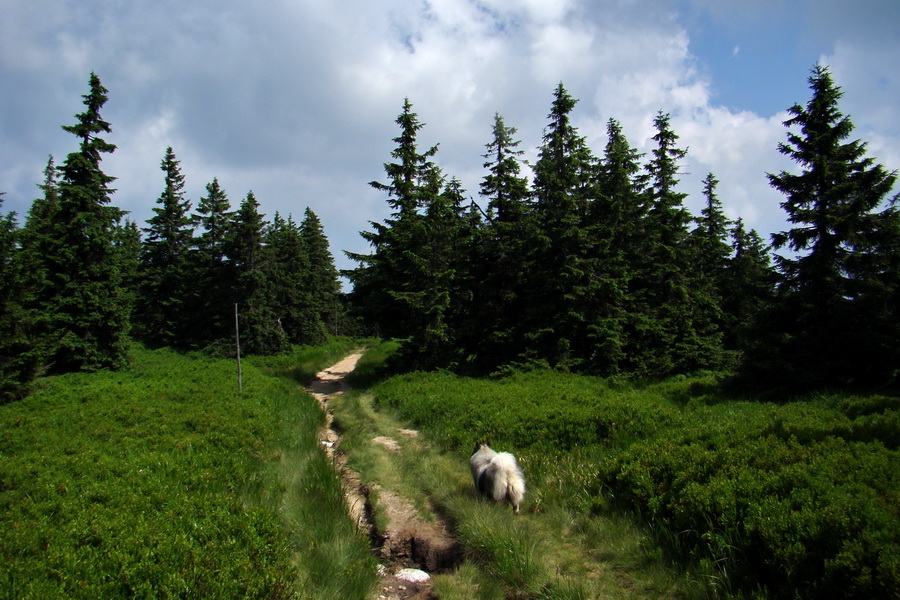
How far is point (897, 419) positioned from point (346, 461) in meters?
10.7

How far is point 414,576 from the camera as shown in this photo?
586 cm

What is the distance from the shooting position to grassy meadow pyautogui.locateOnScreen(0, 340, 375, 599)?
4.41 metres

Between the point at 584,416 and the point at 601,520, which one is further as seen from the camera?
the point at 584,416

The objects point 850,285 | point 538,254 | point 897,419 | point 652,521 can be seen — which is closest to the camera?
point 652,521

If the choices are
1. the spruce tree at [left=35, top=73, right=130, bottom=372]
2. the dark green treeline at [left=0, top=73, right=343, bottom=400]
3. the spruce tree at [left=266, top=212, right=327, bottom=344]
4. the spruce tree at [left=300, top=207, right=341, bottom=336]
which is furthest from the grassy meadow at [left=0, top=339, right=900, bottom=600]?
the spruce tree at [left=300, top=207, right=341, bottom=336]

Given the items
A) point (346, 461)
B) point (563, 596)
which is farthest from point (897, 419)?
point (346, 461)

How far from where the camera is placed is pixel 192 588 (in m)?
4.32

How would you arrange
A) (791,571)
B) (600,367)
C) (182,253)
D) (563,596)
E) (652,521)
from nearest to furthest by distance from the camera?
1. (791,571)
2. (563,596)
3. (652,521)
4. (600,367)
5. (182,253)

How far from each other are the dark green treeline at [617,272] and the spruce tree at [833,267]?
0.14 feet

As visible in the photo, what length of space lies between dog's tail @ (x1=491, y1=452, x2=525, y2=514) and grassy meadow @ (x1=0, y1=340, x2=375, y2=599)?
2168mm

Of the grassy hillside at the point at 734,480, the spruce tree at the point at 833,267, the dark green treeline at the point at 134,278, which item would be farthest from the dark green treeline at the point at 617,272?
the dark green treeline at the point at 134,278

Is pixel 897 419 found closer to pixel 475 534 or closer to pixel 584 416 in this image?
pixel 584 416

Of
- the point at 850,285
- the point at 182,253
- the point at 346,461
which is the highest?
the point at 182,253

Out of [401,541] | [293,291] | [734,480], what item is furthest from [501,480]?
[293,291]
